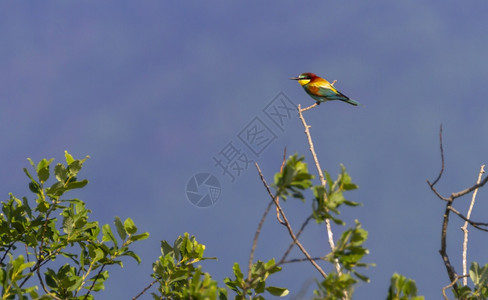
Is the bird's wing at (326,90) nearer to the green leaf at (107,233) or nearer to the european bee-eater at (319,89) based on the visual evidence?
the european bee-eater at (319,89)

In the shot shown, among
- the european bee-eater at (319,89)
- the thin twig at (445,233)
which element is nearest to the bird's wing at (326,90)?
the european bee-eater at (319,89)

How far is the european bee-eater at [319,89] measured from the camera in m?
10.4

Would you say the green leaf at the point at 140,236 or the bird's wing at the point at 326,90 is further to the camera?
the bird's wing at the point at 326,90

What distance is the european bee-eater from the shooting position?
1039 centimetres

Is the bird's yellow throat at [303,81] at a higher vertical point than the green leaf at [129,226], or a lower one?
higher

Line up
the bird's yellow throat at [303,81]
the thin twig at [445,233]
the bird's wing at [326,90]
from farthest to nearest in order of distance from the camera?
1. the bird's yellow throat at [303,81]
2. the bird's wing at [326,90]
3. the thin twig at [445,233]

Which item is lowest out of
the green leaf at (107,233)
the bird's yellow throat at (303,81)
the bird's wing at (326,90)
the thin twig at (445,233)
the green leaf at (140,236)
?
the thin twig at (445,233)

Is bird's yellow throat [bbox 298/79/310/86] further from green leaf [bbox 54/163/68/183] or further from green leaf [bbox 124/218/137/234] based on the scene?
green leaf [bbox 54/163/68/183]

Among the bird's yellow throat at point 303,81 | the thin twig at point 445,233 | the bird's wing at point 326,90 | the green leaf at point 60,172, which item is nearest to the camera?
the thin twig at point 445,233

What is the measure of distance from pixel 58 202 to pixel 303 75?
6.92m

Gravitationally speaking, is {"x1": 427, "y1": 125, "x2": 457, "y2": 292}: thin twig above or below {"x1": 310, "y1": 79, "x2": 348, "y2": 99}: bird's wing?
below

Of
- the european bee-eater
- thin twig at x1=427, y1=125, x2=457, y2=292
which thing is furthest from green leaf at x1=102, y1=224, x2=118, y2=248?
the european bee-eater

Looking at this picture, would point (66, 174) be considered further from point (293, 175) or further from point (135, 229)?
point (293, 175)

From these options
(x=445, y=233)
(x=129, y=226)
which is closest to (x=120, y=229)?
(x=129, y=226)
